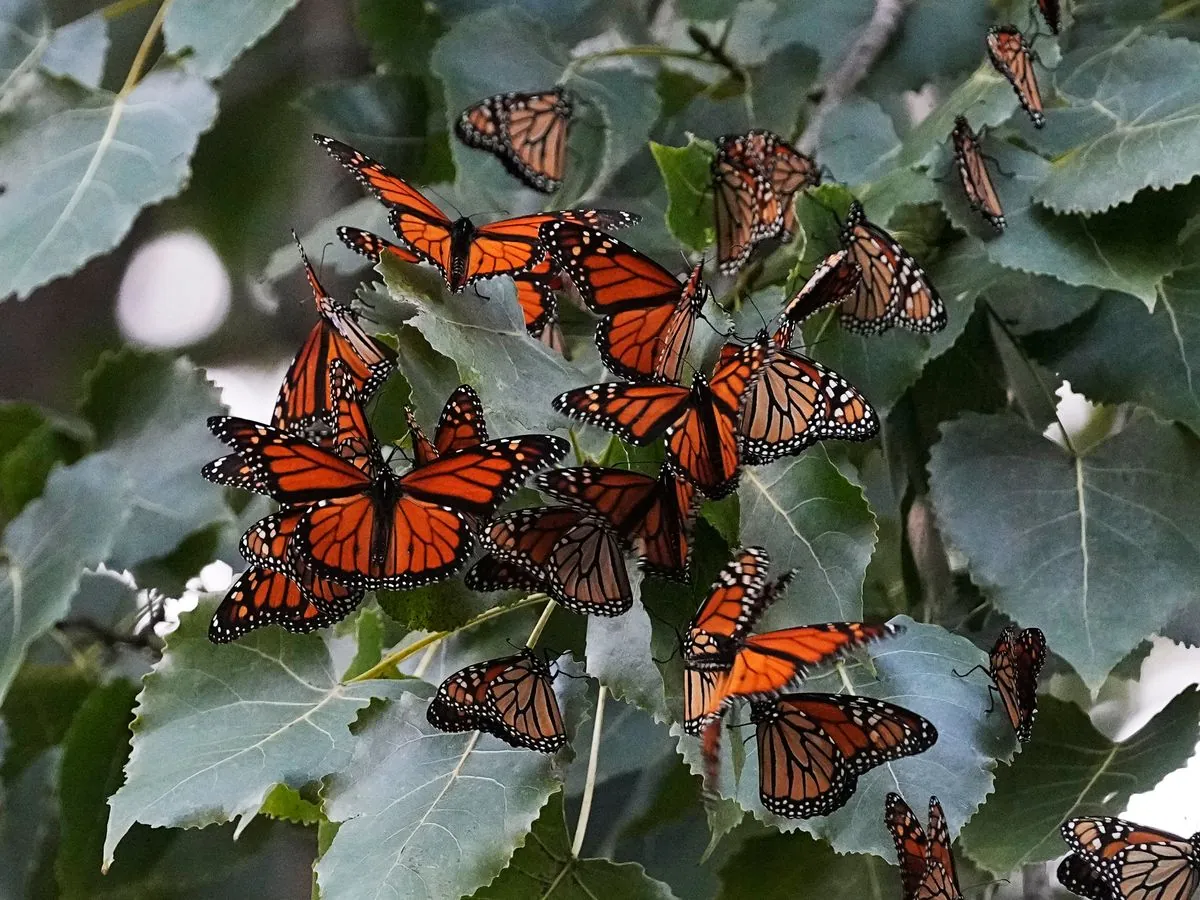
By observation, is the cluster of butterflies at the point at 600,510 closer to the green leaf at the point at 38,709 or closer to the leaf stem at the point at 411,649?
the leaf stem at the point at 411,649

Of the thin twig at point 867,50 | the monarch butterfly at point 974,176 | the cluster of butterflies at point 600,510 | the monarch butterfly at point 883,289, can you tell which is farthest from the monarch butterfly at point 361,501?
the thin twig at point 867,50

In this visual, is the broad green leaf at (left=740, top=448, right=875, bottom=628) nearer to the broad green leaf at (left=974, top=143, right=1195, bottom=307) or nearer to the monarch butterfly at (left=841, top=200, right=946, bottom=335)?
the monarch butterfly at (left=841, top=200, right=946, bottom=335)

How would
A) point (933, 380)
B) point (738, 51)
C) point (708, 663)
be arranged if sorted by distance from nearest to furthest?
1. point (708, 663)
2. point (933, 380)
3. point (738, 51)

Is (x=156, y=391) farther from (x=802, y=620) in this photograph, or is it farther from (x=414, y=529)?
(x=802, y=620)

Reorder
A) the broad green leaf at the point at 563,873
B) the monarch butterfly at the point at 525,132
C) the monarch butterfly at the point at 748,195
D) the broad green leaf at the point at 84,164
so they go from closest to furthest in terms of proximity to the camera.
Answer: the broad green leaf at the point at 563,873 → the monarch butterfly at the point at 748,195 → the broad green leaf at the point at 84,164 → the monarch butterfly at the point at 525,132

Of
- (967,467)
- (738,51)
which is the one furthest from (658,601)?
(738,51)

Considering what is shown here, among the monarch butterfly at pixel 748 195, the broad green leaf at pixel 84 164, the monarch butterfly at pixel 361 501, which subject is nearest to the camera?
the monarch butterfly at pixel 361 501

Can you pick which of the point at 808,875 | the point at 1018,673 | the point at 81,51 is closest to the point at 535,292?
the point at 1018,673

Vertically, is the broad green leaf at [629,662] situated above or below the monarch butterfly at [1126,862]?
above
